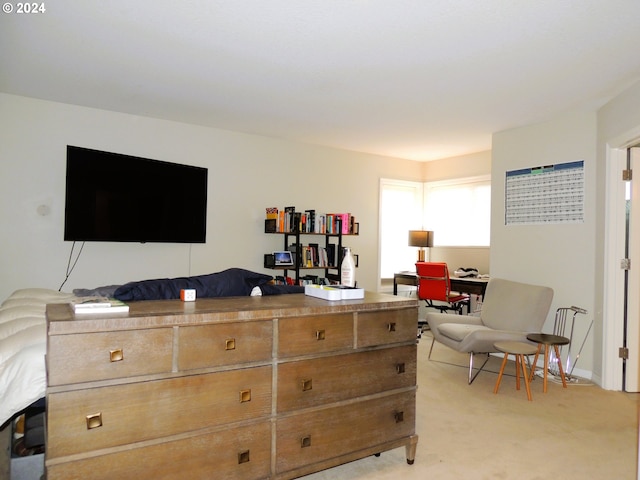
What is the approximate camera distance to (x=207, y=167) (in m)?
4.97

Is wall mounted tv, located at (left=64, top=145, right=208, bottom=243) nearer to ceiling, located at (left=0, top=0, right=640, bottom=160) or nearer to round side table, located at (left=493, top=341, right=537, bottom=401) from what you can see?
ceiling, located at (left=0, top=0, right=640, bottom=160)

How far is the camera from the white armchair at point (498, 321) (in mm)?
3773

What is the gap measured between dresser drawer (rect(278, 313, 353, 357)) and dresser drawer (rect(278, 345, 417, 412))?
0.05m

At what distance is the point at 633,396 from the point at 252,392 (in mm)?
3316

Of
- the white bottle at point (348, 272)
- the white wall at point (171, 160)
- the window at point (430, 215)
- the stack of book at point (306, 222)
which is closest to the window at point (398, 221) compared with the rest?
the window at point (430, 215)

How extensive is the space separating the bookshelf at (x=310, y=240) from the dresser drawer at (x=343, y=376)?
9.61 ft

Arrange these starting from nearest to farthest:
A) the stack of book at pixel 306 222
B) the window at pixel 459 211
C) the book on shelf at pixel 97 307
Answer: the book on shelf at pixel 97 307, the stack of book at pixel 306 222, the window at pixel 459 211

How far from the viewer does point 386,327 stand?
222 cm

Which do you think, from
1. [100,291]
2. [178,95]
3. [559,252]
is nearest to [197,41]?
[178,95]

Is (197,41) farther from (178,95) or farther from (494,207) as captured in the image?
(494,207)

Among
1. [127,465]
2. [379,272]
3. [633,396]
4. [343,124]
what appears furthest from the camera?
[379,272]

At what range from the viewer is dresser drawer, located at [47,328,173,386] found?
1470mm

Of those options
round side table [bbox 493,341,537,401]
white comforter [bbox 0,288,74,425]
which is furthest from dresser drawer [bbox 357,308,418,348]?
round side table [bbox 493,341,537,401]

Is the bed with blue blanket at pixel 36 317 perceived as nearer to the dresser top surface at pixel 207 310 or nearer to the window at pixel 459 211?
the dresser top surface at pixel 207 310
